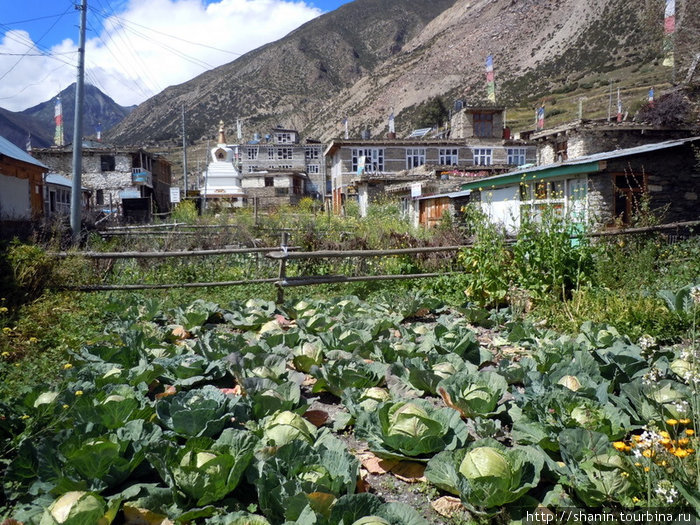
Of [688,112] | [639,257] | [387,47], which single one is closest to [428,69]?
[387,47]

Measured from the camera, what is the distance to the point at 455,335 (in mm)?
4578

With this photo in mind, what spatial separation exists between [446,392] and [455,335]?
124 centimetres

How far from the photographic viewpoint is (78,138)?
48.6 feet

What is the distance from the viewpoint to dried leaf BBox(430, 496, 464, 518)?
2.40 metres

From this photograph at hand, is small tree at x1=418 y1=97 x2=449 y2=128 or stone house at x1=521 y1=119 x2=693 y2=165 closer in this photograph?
stone house at x1=521 y1=119 x2=693 y2=165

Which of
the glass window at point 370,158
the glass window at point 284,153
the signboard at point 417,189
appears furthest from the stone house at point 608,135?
the glass window at point 284,153

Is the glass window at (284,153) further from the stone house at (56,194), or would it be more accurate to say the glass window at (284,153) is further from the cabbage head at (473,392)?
the cabbage head at (473,392)

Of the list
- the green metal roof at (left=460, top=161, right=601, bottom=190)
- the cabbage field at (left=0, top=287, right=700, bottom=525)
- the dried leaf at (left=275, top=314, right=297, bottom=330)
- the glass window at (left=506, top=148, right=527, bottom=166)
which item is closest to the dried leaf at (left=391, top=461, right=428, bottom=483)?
the cabbage field at (left=0, top=287, right=700, bottom=525)

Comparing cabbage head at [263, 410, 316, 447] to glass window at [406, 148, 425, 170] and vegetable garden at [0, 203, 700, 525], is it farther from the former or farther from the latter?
glass window at [406, 148, 425, 170]

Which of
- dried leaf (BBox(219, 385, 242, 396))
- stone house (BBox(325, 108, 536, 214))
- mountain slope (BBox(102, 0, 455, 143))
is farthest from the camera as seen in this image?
mountain slope (BBox(102, 0, 455, 143))

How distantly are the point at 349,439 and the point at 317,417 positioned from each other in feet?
0.99

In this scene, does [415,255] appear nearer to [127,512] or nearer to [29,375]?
[29,375]

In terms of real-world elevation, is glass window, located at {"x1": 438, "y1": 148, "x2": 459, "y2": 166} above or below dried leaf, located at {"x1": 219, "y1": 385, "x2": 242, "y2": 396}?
above

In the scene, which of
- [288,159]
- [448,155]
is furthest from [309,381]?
[288,159]
